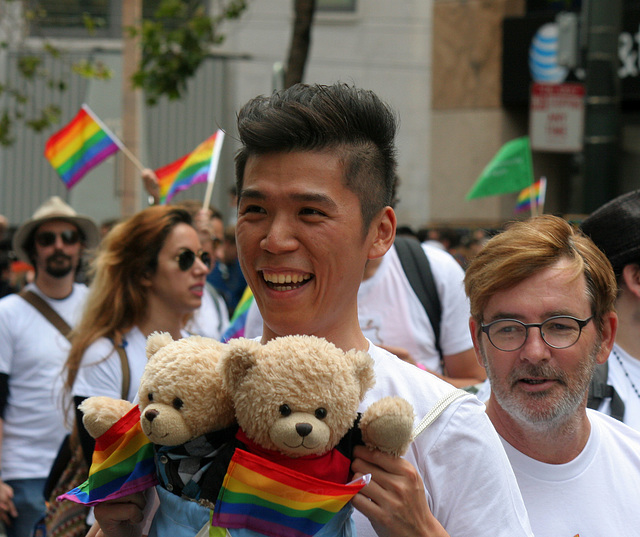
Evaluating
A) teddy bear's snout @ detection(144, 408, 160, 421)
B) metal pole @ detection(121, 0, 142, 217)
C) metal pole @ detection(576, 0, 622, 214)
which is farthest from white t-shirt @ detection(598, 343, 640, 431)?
metal pole @ detection(121, 0, 142, 217)

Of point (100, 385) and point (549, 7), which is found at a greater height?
point (549, 7)

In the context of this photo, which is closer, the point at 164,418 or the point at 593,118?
the point at 164,418

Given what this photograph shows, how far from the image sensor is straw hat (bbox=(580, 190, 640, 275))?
3.44 meters

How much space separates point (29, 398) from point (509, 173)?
4951 millimetres

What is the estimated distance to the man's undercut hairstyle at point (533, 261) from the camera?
266 centimetres

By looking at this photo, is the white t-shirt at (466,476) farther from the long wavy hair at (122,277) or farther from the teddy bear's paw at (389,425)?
the long wavy hair at (122,277)

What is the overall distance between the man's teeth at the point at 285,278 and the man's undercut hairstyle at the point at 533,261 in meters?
0.91

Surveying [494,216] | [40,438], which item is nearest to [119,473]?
[40,438]

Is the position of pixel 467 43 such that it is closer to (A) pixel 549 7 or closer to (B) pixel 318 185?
(A) pixel 549 7

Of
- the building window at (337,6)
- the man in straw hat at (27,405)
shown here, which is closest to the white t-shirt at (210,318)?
the man in straw hat at (27,405)

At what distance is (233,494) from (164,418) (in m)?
0.20

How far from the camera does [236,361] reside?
168 cm

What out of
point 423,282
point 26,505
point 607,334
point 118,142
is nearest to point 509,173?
point 118,142

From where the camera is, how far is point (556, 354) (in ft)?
8.57
